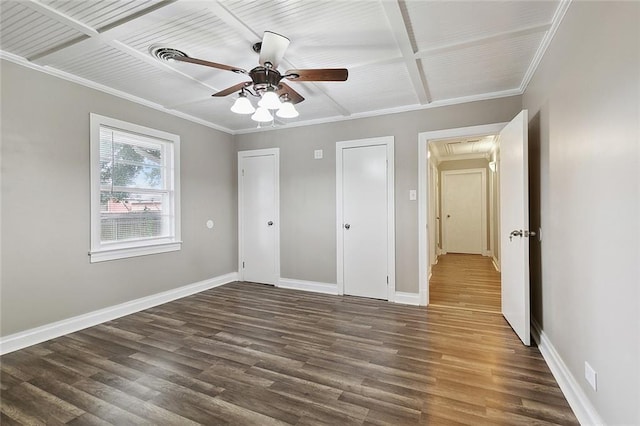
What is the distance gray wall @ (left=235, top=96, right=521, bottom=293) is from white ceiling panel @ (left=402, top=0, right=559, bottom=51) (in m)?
1.42

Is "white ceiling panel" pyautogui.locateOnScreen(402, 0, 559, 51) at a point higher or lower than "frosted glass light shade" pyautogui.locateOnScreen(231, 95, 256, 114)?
higher

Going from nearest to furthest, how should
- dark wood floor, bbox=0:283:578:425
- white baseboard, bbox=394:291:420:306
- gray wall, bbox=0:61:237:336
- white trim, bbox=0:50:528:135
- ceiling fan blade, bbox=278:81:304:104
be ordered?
dark wood floor, bbox=0:283:578:425 → ceiling fan blade, bbox=278:81:304:104 → gray wall, bbox=0:61:237:336 → white trim, bbox=0:50:528:135 → white baseboard, bbox=394:291:420:306

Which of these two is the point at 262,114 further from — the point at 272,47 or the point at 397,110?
the point at 397,110

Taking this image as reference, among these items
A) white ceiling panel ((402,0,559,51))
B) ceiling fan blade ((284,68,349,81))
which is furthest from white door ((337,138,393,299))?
ceiling fan blade ((284,68,349,81))

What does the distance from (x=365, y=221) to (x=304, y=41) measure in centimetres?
243

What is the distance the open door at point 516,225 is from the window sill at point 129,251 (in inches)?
160

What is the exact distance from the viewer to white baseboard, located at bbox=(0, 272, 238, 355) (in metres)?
2.62

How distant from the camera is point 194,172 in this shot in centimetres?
441

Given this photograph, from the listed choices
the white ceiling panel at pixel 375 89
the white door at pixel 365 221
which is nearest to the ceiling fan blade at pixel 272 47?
the white ceiling panel at pixel 375 89

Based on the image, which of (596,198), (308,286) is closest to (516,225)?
(596,198)

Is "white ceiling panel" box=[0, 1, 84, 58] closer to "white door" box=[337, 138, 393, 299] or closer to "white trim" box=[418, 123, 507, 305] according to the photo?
"white door" box=[337, 138, 393, 299]

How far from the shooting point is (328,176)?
4.37 m

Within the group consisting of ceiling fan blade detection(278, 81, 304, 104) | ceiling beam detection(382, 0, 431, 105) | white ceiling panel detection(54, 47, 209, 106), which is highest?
white ceiling panel detection(54, 47, 209, 106)

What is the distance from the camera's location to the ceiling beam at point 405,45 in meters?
1.94
